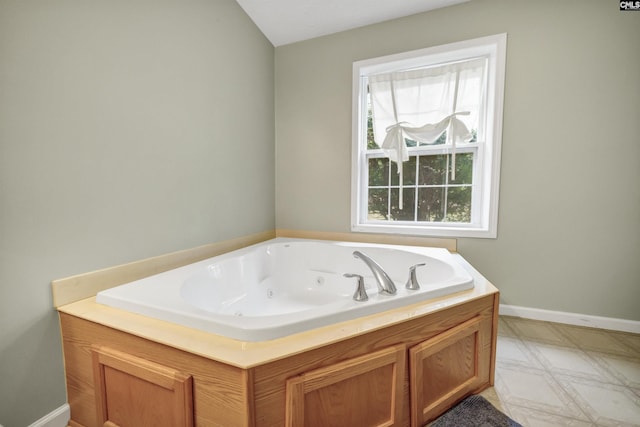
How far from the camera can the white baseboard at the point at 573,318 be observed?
74.0 inches

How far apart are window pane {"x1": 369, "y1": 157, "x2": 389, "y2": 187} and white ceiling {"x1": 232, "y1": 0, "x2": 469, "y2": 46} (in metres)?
1.14

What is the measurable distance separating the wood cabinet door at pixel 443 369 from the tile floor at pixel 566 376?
0.19 m

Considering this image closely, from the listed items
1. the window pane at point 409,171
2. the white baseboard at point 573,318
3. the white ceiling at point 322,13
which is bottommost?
the white baseboard at point 573,318

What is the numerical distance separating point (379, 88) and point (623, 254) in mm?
2084

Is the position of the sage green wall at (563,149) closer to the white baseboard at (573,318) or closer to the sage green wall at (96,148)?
the white baseboard at (573,318)

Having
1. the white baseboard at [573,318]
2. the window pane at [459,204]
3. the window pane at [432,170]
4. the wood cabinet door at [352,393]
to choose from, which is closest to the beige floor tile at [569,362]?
the white baseboard at [573,318]

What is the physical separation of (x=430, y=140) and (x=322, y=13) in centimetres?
135

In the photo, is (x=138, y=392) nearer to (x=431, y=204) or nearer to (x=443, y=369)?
(x=443, y=369)

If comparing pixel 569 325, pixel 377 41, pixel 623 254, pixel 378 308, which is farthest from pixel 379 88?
pixel 569 325

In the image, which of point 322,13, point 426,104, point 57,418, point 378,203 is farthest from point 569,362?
point 322,13

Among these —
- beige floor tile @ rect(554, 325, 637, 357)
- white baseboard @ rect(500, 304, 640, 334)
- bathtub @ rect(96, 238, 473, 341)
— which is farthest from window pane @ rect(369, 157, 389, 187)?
beige floor tile @ rect(554, 325, 637, 357)

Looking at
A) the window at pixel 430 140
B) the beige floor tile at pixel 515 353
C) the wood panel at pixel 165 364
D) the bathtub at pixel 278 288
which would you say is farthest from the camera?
the window at pixel 430 140

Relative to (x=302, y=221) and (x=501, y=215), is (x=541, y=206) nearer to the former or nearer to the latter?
(x=501, y=215)

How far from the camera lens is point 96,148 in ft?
4.35
